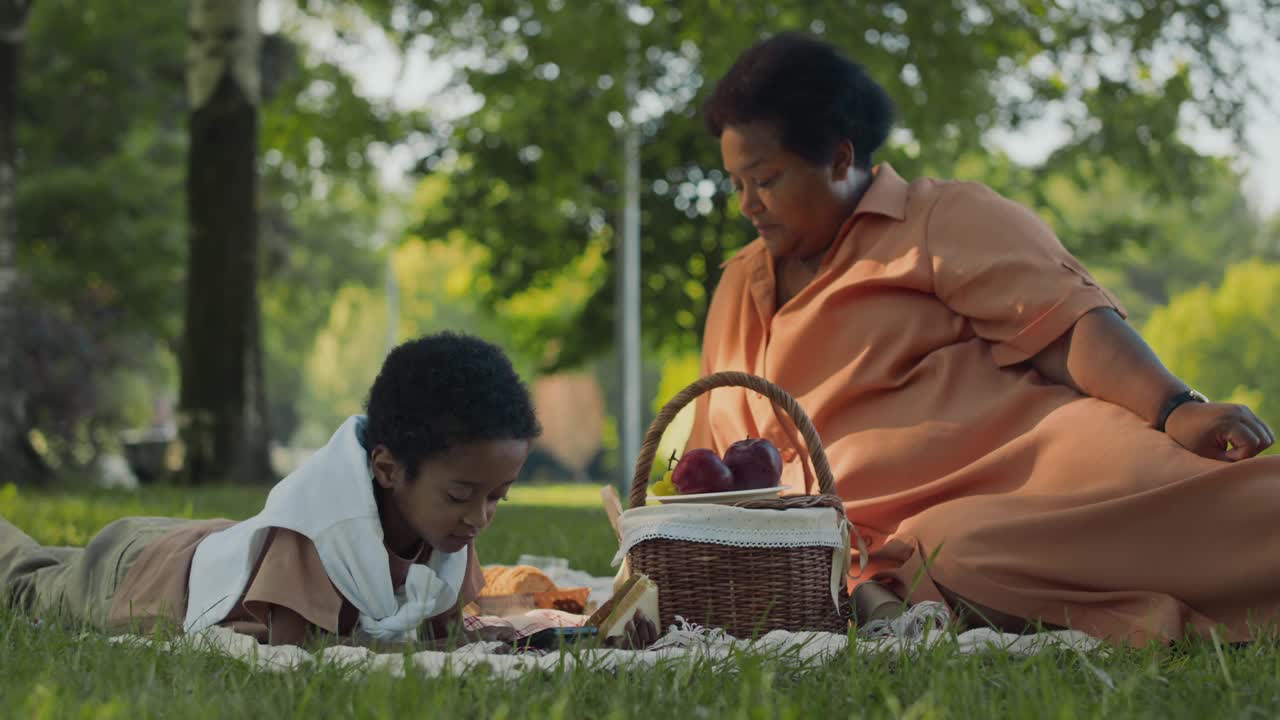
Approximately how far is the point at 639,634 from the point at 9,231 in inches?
346

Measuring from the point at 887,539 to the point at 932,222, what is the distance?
106cm

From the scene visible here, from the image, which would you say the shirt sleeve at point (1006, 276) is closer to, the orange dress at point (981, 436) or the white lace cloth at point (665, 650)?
the orange dress at point (981, 436)

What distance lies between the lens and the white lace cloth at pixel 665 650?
103 inches

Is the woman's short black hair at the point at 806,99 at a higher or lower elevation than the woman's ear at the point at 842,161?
higher

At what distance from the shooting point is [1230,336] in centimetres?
3547

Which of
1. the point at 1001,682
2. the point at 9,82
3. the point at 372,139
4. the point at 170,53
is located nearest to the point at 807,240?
the point at 1001,682

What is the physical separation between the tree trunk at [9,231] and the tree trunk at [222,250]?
4.48 feet

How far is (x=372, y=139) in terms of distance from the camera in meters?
13.7

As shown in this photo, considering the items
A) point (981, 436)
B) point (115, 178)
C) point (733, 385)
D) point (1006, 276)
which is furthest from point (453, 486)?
point (115, 178)

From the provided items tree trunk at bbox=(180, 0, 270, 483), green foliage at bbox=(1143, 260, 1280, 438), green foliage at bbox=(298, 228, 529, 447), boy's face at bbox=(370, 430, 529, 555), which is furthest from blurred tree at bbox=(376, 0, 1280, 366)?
green foliage at bbox=(298, 228, 529, 447)

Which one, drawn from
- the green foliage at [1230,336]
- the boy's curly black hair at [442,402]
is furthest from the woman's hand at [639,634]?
the green foliage at [1230,336]

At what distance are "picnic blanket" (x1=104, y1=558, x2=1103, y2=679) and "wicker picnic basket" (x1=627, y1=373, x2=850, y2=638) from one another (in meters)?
0.09

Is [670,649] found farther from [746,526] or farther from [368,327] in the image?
[368,327]

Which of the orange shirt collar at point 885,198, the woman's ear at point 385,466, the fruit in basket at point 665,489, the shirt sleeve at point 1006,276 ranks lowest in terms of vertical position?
the fruit in basket at point 665,489
